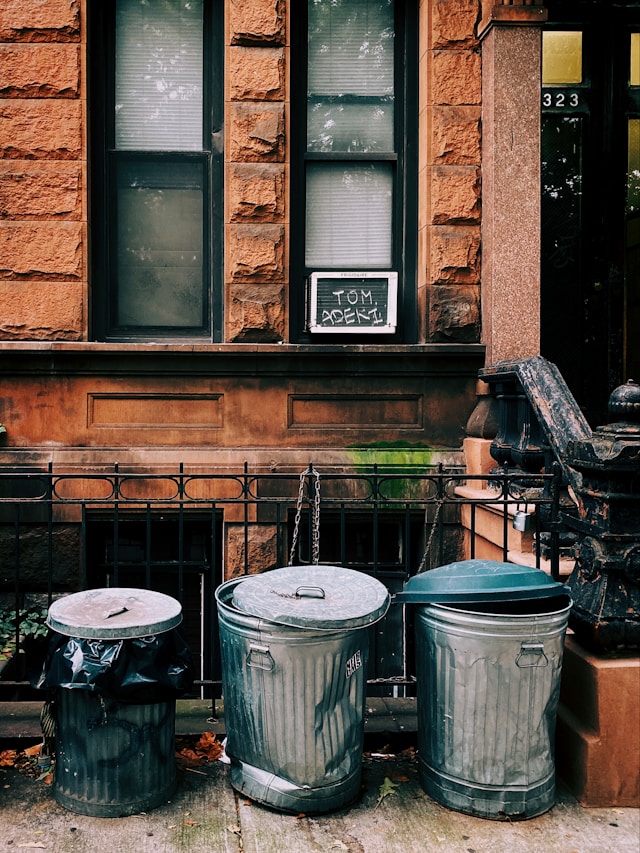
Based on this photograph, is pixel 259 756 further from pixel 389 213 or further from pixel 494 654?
pixel 389 213

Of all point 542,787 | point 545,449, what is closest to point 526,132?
point 545,449

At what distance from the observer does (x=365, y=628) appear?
3613 millimetres


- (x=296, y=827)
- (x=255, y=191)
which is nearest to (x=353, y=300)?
(x=255, y=191)

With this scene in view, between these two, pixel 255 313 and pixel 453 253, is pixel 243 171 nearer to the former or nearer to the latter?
pixel 255 313

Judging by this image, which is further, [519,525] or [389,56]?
[389,56]

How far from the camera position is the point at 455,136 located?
6.34 meters

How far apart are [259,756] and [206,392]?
334 cm

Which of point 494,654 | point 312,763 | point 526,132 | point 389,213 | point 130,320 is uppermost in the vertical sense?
point 526,132

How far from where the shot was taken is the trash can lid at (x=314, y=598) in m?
3.43

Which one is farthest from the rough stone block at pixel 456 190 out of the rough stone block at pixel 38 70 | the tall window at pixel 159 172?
the rough stone block at pixel 38 70

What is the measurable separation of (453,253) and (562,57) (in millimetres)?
2408

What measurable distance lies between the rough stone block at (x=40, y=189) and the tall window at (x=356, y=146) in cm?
182

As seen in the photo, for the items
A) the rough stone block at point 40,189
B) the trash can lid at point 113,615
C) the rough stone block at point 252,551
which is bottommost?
the rough stone block at point 252,551

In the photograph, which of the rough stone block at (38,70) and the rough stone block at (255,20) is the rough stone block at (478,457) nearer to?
the rough stone block at (255,20)
